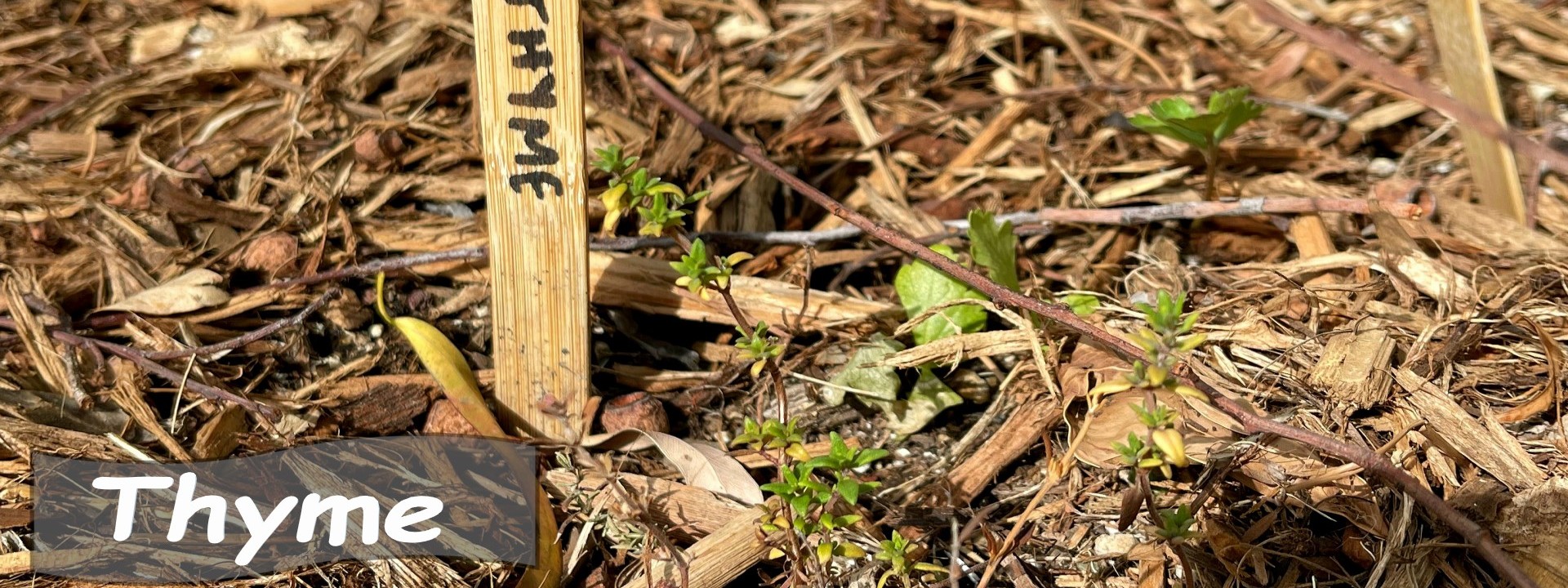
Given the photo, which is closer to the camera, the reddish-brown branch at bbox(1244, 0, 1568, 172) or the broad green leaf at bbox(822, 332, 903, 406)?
the reddish-brown branch at bbox(1244, 0, 1568, 172)

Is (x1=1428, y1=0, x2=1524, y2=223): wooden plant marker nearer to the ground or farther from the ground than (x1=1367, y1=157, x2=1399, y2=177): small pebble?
farther from the ground

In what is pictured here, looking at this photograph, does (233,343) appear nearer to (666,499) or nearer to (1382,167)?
(666,499)

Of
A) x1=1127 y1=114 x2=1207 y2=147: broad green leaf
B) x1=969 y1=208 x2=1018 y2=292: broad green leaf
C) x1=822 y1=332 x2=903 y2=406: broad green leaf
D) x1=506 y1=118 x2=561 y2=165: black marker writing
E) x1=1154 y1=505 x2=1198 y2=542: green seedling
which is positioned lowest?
x1=822 y1=332 x2=903 y2=406: broad green leaf

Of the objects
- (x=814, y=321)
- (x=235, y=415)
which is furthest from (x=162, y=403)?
(x=814, y=321)

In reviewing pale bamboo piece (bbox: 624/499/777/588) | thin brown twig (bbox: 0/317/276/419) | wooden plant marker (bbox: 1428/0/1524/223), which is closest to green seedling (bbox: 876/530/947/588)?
pale bamboo piece (bbox: 624/499/777/588)

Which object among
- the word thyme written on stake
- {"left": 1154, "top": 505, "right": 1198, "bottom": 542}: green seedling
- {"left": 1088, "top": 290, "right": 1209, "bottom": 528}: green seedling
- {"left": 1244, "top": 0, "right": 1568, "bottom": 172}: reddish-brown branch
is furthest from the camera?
the word thyme written on stake

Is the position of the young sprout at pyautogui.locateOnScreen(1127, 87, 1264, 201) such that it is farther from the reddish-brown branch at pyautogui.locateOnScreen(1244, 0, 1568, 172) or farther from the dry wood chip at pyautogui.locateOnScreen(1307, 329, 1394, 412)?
the reddish-brown branch at pyautogui.locateOnScreen(1244, 0, 1568, 172)
